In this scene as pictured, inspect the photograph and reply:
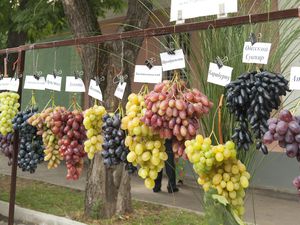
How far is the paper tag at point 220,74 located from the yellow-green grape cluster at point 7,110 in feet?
6.63

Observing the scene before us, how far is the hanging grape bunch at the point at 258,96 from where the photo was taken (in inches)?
73.5

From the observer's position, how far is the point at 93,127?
271 centimetres

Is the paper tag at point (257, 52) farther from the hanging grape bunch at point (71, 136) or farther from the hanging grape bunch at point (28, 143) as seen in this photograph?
the hanging grape bunch at point (28, 143)

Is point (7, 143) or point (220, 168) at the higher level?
point (220, 168)

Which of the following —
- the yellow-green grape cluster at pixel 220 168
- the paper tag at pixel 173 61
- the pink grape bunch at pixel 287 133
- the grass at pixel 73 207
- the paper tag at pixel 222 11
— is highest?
the paper tag at pixel 222 11

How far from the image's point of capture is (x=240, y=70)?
2.50m

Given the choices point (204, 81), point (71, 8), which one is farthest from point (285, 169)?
point (204, 81)

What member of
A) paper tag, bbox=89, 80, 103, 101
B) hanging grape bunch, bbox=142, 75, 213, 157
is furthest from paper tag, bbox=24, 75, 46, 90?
hanging grape bunch, bbox=142, 75, 213, 157

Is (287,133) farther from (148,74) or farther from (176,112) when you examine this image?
(148,74)

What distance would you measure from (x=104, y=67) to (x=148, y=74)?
3.11 metres

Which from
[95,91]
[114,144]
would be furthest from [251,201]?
[114,144]

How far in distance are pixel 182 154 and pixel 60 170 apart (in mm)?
9030

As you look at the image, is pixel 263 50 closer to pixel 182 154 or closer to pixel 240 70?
pixel 240 70

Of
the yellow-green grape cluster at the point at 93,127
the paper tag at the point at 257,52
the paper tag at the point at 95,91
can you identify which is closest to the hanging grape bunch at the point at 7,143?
the paper tag at the point at 95,91
